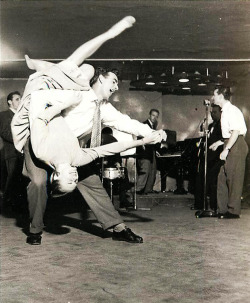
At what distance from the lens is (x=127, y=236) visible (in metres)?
3.72

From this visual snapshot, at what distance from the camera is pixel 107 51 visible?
7.69m

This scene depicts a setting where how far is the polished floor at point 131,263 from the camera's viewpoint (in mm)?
2340

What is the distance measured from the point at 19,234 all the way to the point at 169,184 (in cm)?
627

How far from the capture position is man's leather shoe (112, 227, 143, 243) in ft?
12.2

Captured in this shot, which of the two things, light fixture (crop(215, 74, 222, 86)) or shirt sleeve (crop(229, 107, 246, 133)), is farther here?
light fixture (crop(215, 74, 222, 86))

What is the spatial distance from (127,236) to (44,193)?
A: 83cm

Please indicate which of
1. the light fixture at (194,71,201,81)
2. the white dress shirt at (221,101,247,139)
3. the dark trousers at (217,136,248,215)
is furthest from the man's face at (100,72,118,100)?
the light fixture at (194,71,201,81)

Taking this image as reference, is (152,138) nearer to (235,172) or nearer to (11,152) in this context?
(235,172)

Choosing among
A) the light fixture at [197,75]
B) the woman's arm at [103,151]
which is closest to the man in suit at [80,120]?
the woman's arm at [103,151]

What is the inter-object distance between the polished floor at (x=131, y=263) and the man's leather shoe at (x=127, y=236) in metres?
0.06

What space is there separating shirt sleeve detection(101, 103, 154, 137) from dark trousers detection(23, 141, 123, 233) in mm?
518

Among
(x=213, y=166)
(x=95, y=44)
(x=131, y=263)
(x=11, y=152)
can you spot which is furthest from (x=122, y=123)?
(x=213, y=166)

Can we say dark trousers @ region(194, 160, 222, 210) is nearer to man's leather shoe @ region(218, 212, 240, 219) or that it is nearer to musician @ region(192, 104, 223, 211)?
musician @ region(192, 104, 223, 211)

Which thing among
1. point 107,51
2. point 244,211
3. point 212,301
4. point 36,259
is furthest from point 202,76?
point 212,301
